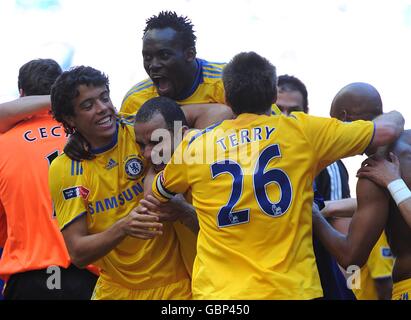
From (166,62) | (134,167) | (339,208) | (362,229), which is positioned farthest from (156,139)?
(339,208)

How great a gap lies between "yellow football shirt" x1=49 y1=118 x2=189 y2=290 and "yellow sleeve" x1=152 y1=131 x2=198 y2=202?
506 mm

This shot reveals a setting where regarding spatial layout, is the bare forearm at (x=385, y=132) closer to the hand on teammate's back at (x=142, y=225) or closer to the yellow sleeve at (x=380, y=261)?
the hand on teammate's back at (x=142, y=225)

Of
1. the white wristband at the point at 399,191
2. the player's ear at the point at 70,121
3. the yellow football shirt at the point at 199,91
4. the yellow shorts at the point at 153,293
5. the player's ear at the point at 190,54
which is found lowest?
the yellow shorts at the point at 153,293

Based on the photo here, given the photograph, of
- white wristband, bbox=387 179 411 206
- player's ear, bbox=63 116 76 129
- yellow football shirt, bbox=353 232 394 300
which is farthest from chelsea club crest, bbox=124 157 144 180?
yellow football shirt, bbox=353 232 394 300

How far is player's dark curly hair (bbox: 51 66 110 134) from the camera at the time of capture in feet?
16.7

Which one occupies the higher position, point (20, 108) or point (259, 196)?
point (20, 108)

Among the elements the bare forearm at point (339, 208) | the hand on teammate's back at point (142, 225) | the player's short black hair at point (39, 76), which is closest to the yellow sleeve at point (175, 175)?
the hand on teammate's back at point (142, 225)

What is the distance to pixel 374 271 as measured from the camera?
620cm

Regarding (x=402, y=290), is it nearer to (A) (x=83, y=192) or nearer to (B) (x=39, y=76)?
(A) (x=83, y=192)

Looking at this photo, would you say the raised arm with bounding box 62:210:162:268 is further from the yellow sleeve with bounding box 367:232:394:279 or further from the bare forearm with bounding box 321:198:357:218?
the yellow sleeve with bounding box 367:232:394:279

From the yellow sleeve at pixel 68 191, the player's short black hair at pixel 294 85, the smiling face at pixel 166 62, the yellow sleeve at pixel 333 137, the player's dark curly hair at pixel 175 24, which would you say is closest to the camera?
the yellow sleeve at pixel 333 137

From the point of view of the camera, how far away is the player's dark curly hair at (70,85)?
16.7 ft

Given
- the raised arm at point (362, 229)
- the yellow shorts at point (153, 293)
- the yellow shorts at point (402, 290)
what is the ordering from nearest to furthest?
the raised arm at point (362, 229) → the yellow shorts at point (402, 290) → the yellow shorts at point (153, 293)

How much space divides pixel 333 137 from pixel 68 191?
5.51ft
